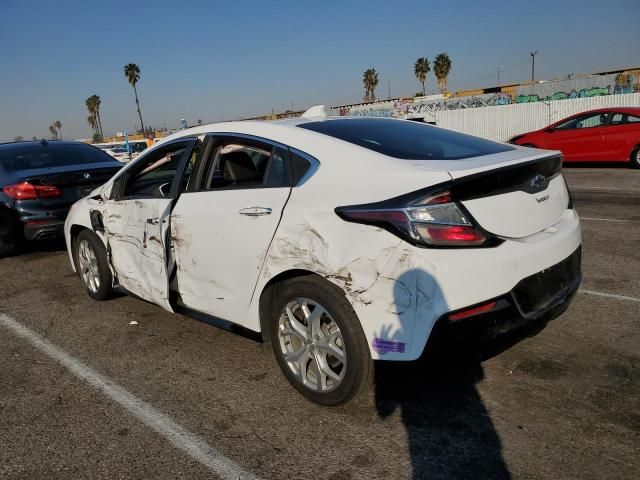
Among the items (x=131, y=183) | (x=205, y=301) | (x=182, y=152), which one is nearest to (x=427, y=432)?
(x=205, y=301)

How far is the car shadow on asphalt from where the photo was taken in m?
2.46

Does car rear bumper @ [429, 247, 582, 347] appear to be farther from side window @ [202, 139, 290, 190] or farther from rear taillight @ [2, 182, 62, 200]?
rear taillight @ [2, 182, 62, 200]

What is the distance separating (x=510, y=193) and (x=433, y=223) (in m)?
0.53

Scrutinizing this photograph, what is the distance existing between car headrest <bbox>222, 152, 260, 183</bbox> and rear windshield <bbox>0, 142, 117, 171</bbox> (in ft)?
14.3

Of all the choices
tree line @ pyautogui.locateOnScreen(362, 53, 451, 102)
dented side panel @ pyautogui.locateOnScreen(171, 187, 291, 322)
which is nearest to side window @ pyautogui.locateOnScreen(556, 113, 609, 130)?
dented side panel @ pyautogui.locateOnScreen(171, 187, 291, 322)

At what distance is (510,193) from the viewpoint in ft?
9.01

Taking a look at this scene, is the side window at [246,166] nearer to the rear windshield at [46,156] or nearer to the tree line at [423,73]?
the rear windshield at [46,156]

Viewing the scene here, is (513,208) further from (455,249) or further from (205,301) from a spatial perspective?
(205,301)

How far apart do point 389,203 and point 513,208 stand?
66 cm

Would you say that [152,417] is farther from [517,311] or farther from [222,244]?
[517,311]

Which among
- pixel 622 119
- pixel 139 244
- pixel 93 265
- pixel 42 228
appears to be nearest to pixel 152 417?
→ pixel 139 244

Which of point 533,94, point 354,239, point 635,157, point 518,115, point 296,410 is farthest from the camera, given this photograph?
point 533,94

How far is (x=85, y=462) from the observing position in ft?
8.71

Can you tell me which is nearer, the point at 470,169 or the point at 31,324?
the point at 470,169
